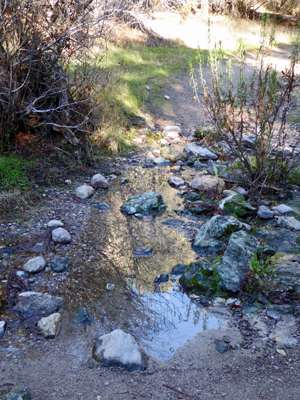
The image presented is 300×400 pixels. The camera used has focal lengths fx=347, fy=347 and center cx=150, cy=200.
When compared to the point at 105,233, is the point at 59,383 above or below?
above

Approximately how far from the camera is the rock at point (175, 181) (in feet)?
16.5

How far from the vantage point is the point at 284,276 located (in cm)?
283

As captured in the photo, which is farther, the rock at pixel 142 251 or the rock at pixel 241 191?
the rock at pixel 241 191

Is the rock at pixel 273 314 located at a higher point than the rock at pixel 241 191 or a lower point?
higher

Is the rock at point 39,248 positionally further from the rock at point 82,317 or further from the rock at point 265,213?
the rock at point 265,213

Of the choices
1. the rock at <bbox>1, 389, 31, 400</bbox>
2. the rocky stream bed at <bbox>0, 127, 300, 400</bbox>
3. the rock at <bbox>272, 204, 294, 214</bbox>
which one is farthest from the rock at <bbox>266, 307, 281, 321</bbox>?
the rock at <bbox>272, 204, 294, 214</bbox>

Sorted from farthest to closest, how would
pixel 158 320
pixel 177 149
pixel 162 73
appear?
1. pixel 162 73
2. pixel 177 149
3. pixel 158 320

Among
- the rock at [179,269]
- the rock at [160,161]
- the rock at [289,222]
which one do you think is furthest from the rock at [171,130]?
the rock at [179,269]

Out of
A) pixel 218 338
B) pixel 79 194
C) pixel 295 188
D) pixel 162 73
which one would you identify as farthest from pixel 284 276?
pixel 162 73

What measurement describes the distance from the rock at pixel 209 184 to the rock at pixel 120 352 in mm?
2793

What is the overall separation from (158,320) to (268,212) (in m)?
2.15

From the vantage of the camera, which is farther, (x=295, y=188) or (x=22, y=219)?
A: (x=295, y=188)

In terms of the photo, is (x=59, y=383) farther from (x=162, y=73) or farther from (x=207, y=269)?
(x=162, y=73)

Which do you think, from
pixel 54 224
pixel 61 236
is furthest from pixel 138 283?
pixel 54 224
